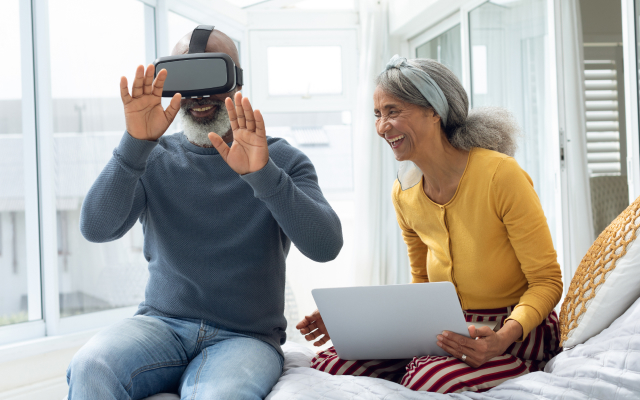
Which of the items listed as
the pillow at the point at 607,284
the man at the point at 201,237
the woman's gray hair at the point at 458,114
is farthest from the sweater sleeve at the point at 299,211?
the pillow at the point at 607,284

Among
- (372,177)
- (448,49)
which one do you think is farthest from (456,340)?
(448,49)

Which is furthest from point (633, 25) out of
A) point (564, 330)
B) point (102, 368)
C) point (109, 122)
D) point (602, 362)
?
point (109, 122)

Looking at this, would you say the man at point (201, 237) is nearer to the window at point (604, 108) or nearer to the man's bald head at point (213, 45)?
the man's bald head at point (213, 45)

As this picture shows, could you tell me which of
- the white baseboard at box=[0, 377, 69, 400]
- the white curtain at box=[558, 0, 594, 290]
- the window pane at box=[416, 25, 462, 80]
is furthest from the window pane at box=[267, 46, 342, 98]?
the white baseboard at box=[0, 377, 69, 400]

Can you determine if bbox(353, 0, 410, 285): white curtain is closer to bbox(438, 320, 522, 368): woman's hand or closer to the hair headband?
the hair headband

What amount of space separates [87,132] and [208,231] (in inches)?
54.8

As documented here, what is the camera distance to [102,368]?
3.24 ft

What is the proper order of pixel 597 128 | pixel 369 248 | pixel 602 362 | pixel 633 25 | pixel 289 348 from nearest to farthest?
1. pixel 602 362
2. pixel 289 348
3. pixel 633 25
4. pixel 597 128
5. pixel 369 248

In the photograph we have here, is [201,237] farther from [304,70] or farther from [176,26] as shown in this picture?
[304,70]

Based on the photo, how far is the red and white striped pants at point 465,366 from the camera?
103 cm

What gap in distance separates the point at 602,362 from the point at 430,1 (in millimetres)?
2324

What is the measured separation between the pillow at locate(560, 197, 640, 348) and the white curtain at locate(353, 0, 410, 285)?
2142 mm

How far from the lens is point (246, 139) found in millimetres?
1072

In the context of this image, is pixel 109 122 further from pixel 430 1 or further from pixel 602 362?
pixel 602 362
